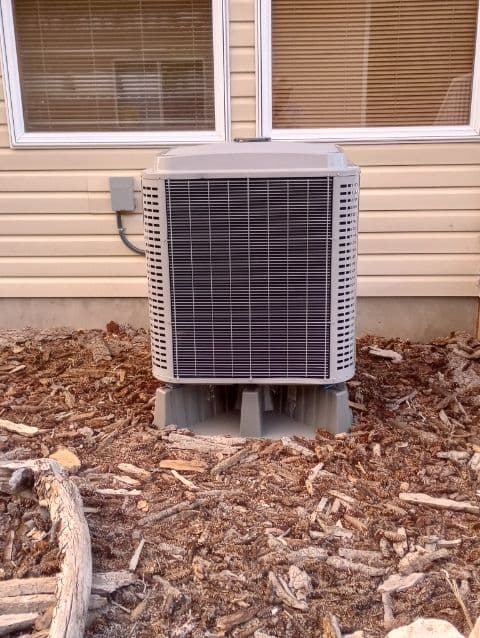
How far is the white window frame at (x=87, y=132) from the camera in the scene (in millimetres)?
3797

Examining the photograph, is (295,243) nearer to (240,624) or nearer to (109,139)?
(240,624)

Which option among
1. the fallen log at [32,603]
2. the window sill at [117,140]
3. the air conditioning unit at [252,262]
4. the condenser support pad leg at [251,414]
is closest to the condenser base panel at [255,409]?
the condenser support pad leg at [251,414]

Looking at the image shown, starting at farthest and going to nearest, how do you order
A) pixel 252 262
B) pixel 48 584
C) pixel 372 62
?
1. pixel 372 62
2. pixel 252 262
3. pixel 48 584

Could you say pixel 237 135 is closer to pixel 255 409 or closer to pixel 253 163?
pixel 253 163

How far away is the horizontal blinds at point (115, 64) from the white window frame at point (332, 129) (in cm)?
32

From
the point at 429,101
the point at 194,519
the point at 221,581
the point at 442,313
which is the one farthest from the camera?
the point at 442,313

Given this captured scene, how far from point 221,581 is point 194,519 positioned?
0.34m

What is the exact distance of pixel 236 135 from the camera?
3914mm

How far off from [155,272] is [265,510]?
1094 millimetres

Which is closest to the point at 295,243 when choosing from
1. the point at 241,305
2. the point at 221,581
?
the point at 241,305

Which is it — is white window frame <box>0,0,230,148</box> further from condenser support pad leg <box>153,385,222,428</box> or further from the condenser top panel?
condenser support pad leg <box>153,385,222,428</box>

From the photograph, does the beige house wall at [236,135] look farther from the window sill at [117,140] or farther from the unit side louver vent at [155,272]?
the unit side louver vent at [155,272]

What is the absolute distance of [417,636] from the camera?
167cm

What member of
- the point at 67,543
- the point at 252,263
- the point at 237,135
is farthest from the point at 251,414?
the point at 237,135
